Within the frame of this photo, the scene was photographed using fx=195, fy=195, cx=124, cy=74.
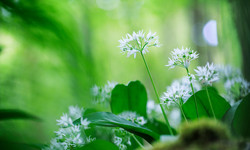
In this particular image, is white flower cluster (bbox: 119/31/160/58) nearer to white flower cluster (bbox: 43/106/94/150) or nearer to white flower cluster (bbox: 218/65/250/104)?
white flower cluster (bbox: 43/106/94/150)

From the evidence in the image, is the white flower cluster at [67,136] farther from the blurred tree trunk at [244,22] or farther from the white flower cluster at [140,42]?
the blurred tree trunk at [244,22]

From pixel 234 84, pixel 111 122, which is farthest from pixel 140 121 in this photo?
pixel 234 84

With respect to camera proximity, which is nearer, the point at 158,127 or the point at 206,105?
the point at 206,105

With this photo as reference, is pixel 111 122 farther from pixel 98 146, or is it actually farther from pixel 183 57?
pixel 183 57

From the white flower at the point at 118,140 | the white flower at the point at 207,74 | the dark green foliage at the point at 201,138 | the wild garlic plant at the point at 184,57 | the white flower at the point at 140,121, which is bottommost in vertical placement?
the white flower at the point at 118,140

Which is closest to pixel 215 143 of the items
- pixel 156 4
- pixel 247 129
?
pixel 247 129

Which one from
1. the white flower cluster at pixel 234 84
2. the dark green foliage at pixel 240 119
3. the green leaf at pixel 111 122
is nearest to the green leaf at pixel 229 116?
the dark green foliage at pixel 240 119

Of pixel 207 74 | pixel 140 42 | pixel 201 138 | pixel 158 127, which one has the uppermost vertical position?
pixel 140 42

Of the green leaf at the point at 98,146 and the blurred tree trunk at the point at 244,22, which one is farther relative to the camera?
the blurred tree trunk at the point at 244,22
